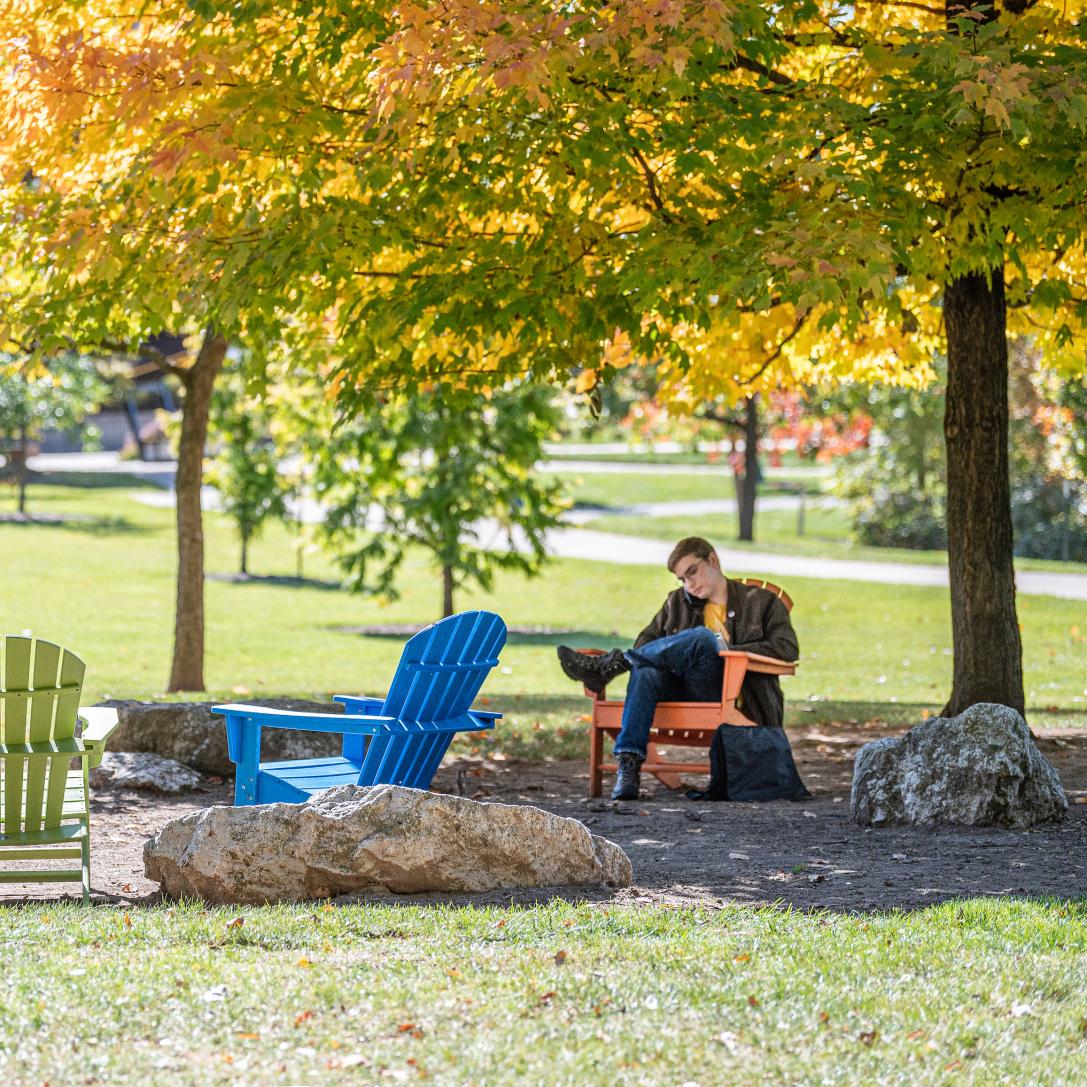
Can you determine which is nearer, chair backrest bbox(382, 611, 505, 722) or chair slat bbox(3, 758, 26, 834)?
chair slat bbox(3, 758, 26, 834)

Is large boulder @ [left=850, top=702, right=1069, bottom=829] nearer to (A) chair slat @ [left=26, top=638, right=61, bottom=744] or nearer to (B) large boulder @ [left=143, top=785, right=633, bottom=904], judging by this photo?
(B) large boulder @ [left=143, top=785, right=633, bottom=904]

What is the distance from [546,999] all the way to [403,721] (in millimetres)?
2600

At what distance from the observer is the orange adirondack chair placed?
7.72 meters

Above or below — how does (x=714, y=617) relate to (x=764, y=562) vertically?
above

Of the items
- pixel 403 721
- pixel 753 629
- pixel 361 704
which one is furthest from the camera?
pixel 753 629

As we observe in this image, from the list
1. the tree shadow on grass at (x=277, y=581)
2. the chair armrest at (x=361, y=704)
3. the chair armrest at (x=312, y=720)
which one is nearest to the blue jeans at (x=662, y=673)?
the chair armrest at (x=361, y=704)

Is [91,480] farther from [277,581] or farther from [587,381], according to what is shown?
[587,381]

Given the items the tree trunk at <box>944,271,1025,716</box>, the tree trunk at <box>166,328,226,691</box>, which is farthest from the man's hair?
the tree trunk at <box>166,328,226,691</box>

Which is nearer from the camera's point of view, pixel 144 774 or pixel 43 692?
pixel 43 692

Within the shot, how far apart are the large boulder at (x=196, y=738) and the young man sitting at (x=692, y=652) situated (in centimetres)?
165

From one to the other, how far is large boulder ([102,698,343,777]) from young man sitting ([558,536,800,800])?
165cm

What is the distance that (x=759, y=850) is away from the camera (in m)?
6.38

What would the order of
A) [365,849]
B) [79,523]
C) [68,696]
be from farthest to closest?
[79,523] → [68,696] → [365,849]

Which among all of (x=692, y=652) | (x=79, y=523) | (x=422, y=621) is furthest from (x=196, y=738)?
(x=79, y=523)
